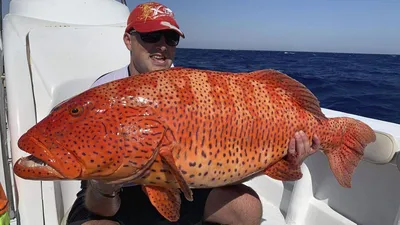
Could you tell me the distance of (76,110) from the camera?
1982mm

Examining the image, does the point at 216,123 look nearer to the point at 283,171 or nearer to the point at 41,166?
the point at 283,171

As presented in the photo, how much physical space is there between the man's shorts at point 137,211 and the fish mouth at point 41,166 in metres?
1.00

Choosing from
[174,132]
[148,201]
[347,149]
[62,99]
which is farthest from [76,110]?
[347,149]

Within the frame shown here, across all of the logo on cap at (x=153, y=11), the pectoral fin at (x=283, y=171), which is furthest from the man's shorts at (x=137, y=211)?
the logo on cap at (x=153, y=11)

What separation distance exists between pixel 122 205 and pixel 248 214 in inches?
38.4

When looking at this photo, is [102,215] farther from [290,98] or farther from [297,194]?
[297,194]

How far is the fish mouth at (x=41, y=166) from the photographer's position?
181 cm

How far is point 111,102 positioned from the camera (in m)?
2.03

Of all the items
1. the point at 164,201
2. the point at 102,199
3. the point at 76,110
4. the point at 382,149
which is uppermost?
the point at 76,110

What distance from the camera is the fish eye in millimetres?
1976

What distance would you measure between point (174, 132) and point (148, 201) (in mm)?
1089

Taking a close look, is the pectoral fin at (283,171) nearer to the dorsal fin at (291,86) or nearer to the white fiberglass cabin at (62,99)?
the dorsal fin at (291,86)

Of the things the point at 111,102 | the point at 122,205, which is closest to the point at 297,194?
the point at 122,205

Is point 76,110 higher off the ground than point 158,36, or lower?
lower
